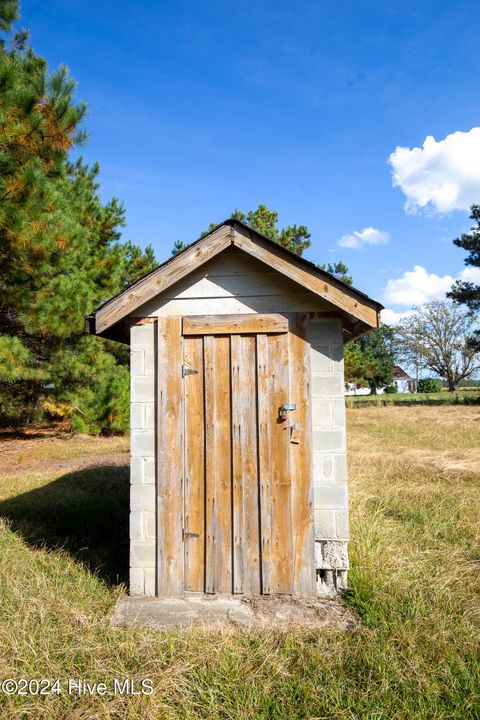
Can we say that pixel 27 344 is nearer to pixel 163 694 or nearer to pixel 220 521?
pixel 220 521

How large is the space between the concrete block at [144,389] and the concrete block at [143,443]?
0.28 metres

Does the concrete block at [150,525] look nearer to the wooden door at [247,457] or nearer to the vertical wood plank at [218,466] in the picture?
the wooden door at [247,457]

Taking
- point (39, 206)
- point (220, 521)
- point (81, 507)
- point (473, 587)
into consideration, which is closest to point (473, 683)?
point (473, 587)

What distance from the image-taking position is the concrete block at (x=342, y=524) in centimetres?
377

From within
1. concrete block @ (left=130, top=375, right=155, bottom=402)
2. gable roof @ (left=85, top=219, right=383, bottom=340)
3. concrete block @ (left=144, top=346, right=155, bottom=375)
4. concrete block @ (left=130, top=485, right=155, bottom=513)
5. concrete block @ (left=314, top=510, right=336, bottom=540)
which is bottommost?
concrete block @ (left=314, top=510, right=336, bottom=540)

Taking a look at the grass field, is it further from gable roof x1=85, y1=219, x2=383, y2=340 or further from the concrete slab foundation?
gable roof x1=85, y1=219, x2=383, y2=340

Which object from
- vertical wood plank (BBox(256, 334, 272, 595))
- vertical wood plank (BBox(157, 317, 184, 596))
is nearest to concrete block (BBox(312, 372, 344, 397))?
vertical wood plank (BBox(256, 334, 272, 595))

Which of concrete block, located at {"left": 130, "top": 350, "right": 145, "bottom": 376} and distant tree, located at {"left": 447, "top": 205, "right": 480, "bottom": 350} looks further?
distant tree, located at {"left": 447, "top": 205, "right": 480, "bottom": 350}

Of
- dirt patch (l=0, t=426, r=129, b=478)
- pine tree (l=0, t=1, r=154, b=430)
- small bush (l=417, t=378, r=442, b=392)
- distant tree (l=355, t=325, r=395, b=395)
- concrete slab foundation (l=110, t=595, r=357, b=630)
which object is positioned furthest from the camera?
distant tree (l=355, t=325, r=395, b=395)

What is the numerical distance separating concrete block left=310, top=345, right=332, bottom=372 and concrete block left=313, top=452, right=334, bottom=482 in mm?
739

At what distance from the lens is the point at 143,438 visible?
3945mm

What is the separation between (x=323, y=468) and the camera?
151 inches

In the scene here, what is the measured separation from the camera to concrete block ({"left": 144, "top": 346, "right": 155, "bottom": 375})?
4.00 m

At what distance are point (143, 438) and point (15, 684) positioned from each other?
1.83 metres
